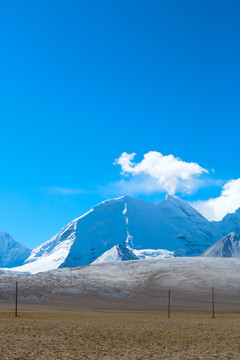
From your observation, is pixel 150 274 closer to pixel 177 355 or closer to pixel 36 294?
pixel 36 294

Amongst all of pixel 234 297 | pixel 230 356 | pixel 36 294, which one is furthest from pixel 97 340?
pixel 234 297

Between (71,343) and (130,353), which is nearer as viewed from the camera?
(130,353)

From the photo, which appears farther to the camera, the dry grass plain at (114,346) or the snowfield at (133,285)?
the snowfield at (133,285)

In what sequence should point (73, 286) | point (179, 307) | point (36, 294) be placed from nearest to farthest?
point (179, 307)
point (36, 294)
point (73, 286)

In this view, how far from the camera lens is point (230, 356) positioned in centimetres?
2512

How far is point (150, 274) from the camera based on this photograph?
18638cm

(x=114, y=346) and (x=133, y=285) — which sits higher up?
(x=114, y=346)

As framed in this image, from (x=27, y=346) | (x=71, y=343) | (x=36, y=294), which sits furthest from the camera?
(x=36, y=294)

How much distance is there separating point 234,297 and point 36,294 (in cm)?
6579

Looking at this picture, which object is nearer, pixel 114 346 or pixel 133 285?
pixel 114 346

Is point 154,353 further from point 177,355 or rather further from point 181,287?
point 181,287

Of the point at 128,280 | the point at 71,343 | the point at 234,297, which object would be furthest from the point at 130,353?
the point at 128,280

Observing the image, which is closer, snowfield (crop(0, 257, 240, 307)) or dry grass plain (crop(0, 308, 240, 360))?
dry grass plain (crop(0, 308, 240, 360))

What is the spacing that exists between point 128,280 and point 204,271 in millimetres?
34980
